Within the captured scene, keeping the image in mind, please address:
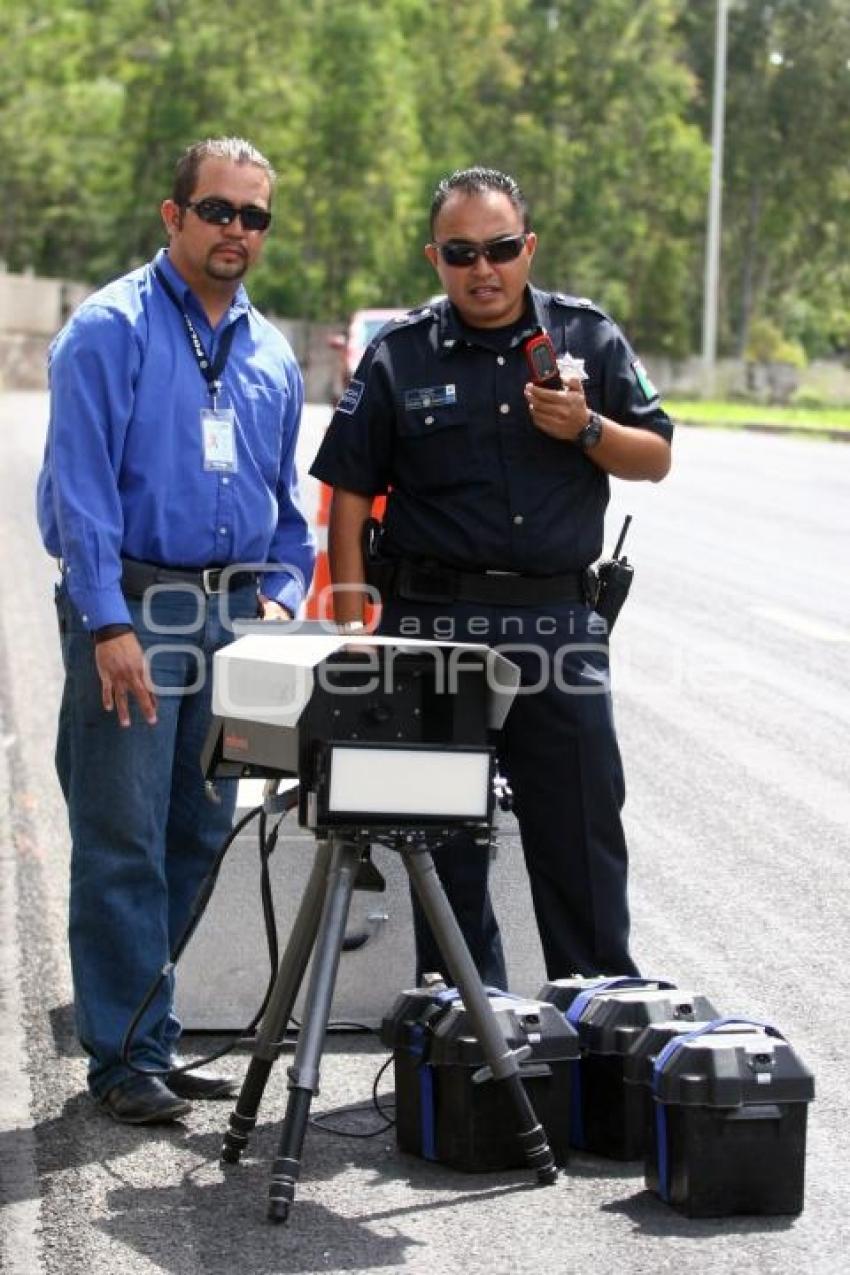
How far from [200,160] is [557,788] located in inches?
62.9

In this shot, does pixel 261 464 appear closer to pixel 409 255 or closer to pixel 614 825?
pixel 614 825

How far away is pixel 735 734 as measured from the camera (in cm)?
1213

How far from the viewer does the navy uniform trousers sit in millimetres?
6074

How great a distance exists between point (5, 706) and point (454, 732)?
26.5 ft

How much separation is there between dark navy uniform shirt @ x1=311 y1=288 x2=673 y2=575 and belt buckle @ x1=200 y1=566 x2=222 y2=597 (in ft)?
1.11

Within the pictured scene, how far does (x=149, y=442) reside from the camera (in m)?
5.91

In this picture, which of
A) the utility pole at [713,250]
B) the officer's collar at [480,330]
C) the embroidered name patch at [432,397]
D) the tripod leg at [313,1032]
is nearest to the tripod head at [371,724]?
the tripod leg at [313,1032]

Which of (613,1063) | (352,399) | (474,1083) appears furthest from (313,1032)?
(352,399)

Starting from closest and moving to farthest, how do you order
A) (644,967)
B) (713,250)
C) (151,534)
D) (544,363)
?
(544,363)
(151,534)
(644,967)
(713,250)

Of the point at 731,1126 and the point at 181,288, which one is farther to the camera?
Answer: the point at 181,288

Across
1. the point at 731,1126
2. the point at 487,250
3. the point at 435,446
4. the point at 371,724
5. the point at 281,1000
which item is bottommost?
the point at 731,1126

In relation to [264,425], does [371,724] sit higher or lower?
lower

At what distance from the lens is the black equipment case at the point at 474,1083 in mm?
5449

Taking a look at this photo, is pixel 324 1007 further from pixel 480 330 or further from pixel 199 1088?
pixel 480 330
